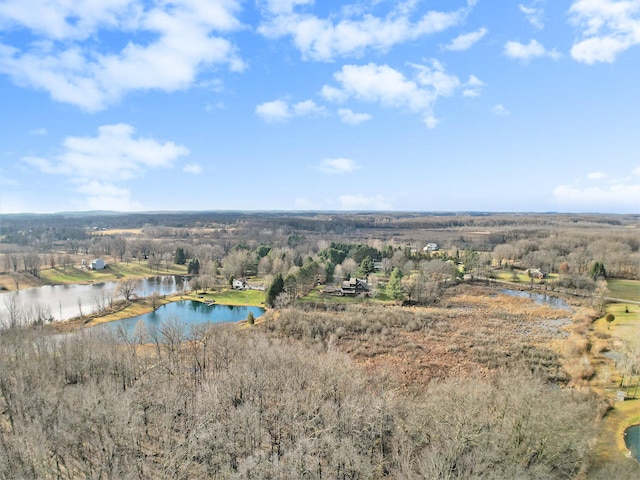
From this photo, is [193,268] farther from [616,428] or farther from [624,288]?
[624,288]

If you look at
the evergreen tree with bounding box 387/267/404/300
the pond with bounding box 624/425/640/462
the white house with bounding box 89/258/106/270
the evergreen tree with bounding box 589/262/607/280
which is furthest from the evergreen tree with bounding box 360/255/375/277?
the white house with bounding box 89/258/106/270

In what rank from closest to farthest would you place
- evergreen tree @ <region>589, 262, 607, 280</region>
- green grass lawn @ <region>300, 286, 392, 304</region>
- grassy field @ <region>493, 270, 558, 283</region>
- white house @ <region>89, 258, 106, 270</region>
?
→ green grass lawn @ <region>300, 286, 392, 304</region>, evergreen tree @ <region>589, 262, 607, 280</region>, grassy field @ <region>493, 270, 558, 283</region>, white house @ <region>89, 258, 106, 270</region>

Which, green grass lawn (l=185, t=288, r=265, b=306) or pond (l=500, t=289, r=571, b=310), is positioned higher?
green grass lawn (l=185, t=288, r=265, b=306)

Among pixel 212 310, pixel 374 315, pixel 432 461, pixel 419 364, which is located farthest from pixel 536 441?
pixel 212 310

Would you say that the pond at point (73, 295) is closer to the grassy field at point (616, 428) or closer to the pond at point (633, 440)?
the grassy field at point (616, 428)

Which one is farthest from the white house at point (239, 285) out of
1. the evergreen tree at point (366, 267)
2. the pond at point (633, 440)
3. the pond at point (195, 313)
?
the pond at point (633, 440)

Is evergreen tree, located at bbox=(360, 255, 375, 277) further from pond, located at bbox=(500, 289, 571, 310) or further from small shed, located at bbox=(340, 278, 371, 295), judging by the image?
pond, located at bbox=(500, 289, 571, 310)
